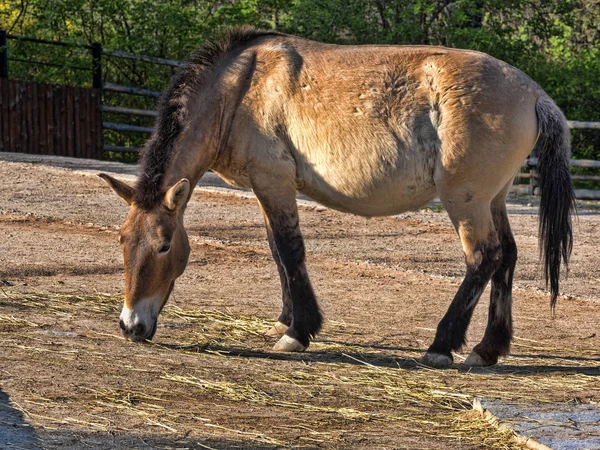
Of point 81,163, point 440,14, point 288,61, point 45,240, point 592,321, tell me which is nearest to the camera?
point 288,61

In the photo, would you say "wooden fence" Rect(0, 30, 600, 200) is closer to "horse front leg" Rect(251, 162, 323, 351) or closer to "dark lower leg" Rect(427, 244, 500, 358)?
"horse front leg" Rect(251, 162, 323, 351)

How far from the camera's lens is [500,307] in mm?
6715

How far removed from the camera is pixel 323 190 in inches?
270

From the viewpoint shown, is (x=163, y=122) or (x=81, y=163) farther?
(x=81, y=163)

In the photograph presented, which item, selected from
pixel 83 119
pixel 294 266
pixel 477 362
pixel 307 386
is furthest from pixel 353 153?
pixel 83 119

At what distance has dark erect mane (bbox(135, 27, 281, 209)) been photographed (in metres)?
6.61

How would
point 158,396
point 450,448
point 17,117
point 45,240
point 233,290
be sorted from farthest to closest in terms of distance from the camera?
1. point 17,117
2. point 45,240
3. point 233,290
4. point 158,396
5. point 450,448

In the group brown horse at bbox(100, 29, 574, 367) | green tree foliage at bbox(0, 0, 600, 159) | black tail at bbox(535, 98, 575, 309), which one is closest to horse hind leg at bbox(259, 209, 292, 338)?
brown horse at bbox(100, 29, 574, 367)

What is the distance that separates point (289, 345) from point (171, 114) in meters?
1.62

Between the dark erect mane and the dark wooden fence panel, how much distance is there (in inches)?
445

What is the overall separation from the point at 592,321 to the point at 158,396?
3.92 m

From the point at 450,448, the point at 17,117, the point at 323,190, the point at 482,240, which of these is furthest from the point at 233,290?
the point at 17,117

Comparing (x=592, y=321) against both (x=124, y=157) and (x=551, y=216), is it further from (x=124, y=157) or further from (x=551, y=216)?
(x=124, y=157)

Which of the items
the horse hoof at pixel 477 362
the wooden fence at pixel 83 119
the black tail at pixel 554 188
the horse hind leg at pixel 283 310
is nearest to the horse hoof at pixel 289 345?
the horse hind leg at pixel 283 310
